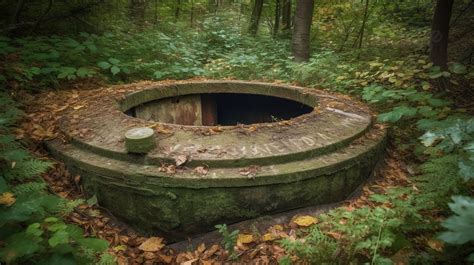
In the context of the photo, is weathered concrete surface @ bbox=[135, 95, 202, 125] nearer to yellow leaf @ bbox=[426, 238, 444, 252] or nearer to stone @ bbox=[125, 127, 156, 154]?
stone @ bbox=[125, 127, 156, 154]

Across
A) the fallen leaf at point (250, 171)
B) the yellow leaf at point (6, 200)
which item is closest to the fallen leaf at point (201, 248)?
the fallen leaf at point (250, 171)

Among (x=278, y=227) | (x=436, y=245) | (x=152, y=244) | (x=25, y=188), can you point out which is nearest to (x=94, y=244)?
(x=25, y=188)

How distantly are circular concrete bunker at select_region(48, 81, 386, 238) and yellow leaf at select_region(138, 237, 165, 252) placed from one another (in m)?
0.08

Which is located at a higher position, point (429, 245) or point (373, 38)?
point (373, 38)

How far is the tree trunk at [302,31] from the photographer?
6.88 meters

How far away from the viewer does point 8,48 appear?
472cm

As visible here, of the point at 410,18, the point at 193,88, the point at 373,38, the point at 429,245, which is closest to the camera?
the point at 429,245

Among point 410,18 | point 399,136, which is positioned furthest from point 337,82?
point 410,18

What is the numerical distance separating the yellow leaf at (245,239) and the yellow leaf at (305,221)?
17.4 inches

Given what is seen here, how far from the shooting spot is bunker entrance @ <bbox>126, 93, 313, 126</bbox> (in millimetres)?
5517

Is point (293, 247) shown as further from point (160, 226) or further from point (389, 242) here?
point (160, 226)

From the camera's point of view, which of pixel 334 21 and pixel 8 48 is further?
pixel 334 21

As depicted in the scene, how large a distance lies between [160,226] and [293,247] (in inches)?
54.7

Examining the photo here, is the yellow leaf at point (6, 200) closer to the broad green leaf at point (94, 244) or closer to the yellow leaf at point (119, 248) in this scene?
the broad green leaf at point (94, 244)
